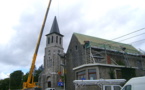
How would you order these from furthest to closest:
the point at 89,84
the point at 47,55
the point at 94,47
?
1. the point at 47,55
2. the point at 94,47
3. the point at 89,84

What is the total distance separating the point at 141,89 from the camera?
9.70 m

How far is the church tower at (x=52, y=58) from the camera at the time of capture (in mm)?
42650

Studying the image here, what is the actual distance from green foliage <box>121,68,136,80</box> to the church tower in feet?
71.9

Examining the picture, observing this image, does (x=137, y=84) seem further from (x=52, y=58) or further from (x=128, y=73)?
(x=52, y=58)

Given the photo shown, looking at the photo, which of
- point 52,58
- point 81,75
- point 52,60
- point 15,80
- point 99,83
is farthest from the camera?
point 15,80

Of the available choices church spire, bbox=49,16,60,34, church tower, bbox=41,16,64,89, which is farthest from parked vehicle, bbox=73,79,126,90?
church spire, bbox=49,16,60,34

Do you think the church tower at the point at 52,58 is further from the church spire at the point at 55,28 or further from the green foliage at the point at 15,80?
the green foliage at the point at 15,80

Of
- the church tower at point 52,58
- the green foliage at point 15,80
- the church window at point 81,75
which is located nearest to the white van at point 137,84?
the church window at point 81,75

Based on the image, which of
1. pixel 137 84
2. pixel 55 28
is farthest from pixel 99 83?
pixel 55 28

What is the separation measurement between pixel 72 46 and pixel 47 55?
18877mm

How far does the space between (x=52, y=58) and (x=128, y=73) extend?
85.9 feet

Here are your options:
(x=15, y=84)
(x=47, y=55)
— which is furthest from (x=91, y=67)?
(x=15, y=84)

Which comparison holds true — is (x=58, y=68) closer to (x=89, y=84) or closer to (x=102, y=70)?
(x=102, y=70)

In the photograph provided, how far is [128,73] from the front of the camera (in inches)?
986
